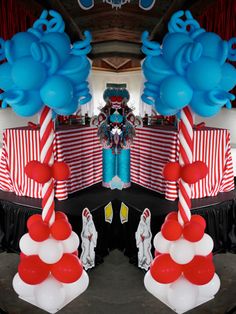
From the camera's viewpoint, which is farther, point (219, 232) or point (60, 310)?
point (219, 232)

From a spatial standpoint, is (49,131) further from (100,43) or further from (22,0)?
(22,0)

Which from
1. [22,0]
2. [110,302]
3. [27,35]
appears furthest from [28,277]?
[22,0]

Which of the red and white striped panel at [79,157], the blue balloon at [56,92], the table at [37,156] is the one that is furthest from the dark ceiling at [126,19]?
the blue balloon at [56,92]

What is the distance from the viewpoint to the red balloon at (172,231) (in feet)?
5.74

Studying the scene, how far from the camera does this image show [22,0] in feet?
18.2

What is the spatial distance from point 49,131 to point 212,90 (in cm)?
100

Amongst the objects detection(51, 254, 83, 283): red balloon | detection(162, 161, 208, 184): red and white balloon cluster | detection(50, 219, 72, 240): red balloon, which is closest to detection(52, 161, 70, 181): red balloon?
detection(50, 219, 72, 240): red balloon

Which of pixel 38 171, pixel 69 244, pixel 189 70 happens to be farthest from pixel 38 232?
pixel 189 70

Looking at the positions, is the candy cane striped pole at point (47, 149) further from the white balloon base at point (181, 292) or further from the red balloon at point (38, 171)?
the white balloon base at point (181, 292)

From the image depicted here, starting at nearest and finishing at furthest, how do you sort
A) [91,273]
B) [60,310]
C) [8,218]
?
1. [60,310]
2. [91,273]
3. [8,218]

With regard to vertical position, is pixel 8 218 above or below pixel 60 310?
above

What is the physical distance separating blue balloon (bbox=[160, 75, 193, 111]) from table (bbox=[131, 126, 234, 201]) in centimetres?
115

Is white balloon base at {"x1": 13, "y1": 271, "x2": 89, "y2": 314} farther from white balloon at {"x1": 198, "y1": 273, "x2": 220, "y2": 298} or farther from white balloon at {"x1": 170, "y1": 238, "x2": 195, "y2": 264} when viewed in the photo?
white balloon at {"x1": 198, "y1": 273, "x2": 220, "y2": 298}

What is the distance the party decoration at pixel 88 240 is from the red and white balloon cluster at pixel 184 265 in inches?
30.0
